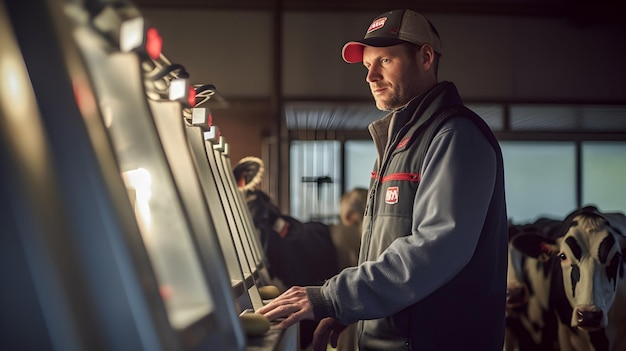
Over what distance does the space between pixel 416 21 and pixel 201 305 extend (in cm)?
114

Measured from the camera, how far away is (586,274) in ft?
11.3

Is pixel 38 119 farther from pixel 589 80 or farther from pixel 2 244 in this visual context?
pixel 589 80

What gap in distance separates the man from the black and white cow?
191 centimetres

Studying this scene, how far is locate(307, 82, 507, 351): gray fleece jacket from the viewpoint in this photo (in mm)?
1502

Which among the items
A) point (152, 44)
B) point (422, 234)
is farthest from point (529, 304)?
point (152, 44)

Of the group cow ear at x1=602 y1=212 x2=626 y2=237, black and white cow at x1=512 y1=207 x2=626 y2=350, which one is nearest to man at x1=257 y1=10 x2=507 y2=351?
black and white cow at x1=512 y1=207 x2=626 y2=350

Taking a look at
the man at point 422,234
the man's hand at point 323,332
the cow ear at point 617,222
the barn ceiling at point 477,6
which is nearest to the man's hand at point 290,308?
the man at point 422,234

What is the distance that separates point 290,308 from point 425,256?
→ 30 cm

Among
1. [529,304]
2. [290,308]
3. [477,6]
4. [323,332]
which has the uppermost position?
[477,6]

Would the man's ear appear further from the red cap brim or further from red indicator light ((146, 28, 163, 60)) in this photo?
red indicator light ((146, 28, 163, 60))

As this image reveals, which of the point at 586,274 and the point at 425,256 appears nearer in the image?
the point at 425,256

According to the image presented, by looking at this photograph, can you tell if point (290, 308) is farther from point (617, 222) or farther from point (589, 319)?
point (617, 222)

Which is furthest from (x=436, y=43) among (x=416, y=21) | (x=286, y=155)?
(x=286, y=155)

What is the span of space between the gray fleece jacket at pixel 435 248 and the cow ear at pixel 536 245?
2013mm
